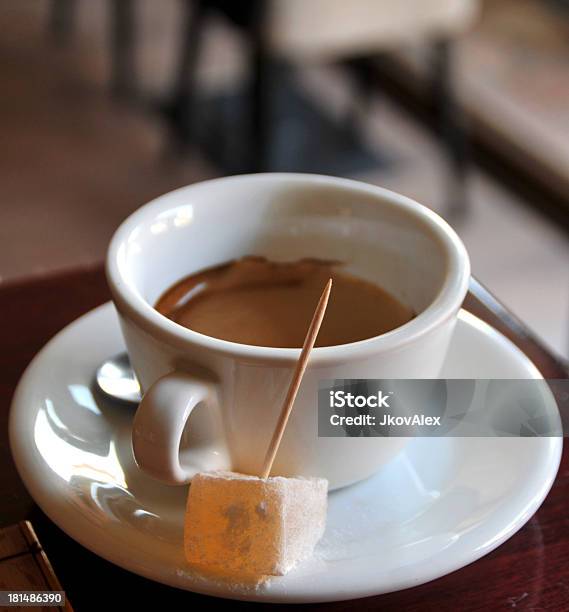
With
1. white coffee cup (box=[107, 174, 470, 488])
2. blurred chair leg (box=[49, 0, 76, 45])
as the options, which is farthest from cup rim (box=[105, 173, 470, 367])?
blurred chair leg (box=[49, 0, 76, 45])

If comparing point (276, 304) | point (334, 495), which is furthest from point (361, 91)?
point (334, 495)

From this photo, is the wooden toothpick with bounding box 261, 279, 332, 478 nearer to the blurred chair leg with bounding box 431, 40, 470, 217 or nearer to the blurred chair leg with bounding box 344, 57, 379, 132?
the blurred chair leg with bounding box 431, 40, 470, 217

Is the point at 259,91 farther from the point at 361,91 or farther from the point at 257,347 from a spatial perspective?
the point at 257,347

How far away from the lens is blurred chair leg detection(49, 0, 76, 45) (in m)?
2.52

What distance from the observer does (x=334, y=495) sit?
53cm

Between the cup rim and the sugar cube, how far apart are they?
0.20ft

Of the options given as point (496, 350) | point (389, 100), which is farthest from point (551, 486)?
point (389, 100)

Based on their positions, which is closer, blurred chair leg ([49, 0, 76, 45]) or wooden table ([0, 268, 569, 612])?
wooden table ([0, 268, 569, 612])

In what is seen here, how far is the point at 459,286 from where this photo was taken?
0.52m

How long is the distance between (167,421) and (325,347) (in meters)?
0.09

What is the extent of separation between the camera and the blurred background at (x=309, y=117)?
162 cm

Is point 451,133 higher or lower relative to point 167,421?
lower

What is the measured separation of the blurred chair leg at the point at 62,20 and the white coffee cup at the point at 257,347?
205 cm

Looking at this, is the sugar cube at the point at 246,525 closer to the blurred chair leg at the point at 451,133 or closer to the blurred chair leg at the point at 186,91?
the blurred chair leg at the point at 451,133
